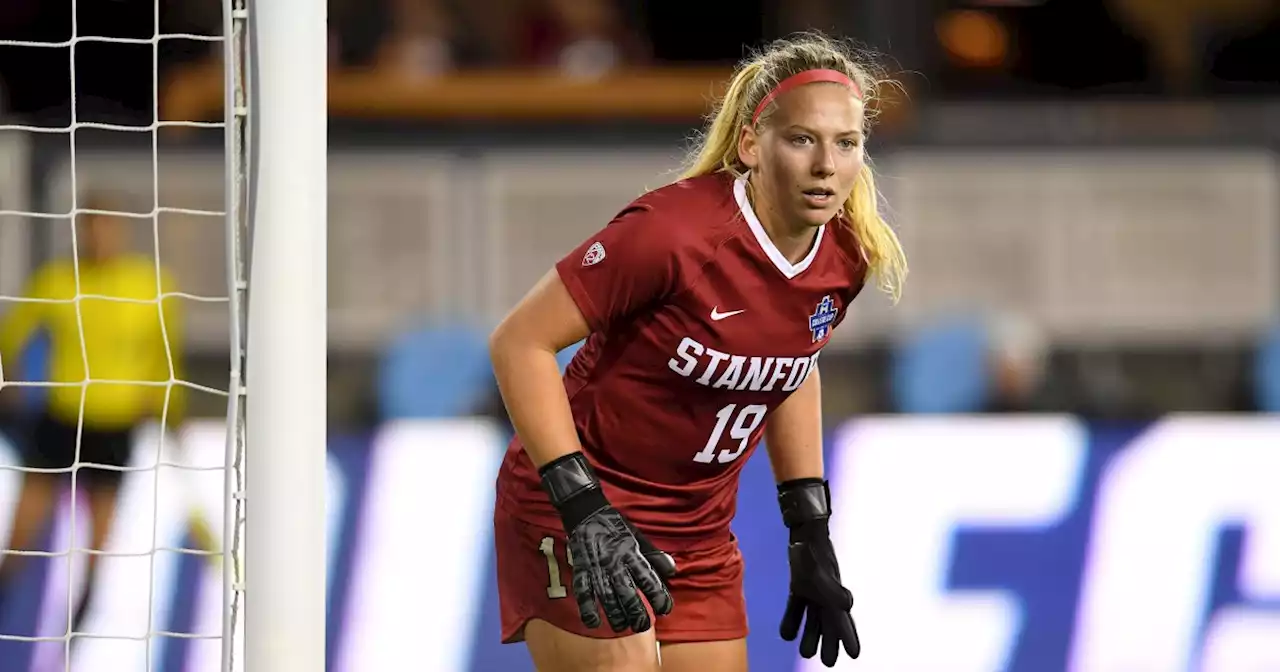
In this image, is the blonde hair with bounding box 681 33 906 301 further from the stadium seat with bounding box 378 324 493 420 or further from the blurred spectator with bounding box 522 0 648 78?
the blurred spectator with bounding box 522 0 648 78

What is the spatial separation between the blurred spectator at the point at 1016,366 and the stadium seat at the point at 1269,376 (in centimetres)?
80

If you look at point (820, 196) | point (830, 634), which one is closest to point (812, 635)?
point (830, 634)

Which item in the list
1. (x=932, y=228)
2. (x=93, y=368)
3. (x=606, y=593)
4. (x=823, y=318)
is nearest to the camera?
(x=606, y=593)

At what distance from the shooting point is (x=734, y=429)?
274 centimetres

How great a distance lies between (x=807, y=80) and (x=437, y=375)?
3.66 m

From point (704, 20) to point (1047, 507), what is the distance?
3.89 meters

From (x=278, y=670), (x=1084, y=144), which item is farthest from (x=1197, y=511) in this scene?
(x=278, y=670)

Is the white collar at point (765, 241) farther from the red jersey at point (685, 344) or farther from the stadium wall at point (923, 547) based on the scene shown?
the stadium wall at point (923, 547)

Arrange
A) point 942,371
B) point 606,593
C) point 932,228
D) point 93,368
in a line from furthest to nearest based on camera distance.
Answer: point 932,228
point 942,371
point 93,368
point 606,593

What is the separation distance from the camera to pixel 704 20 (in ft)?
27.6

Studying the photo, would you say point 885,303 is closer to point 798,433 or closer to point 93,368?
point 93,368

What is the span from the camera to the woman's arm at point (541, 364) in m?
2.54

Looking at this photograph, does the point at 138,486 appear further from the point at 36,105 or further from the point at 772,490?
the point at 36,105

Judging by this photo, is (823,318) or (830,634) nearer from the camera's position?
(823,318)
